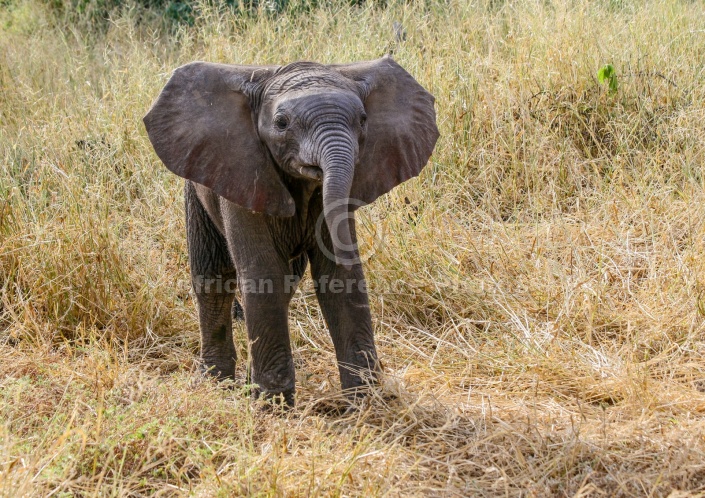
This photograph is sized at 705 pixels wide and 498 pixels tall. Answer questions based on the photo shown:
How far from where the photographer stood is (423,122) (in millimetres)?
3949

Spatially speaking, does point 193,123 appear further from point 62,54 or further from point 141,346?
point 62,54

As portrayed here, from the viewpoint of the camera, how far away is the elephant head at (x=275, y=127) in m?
3.53

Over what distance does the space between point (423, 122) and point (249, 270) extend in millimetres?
929

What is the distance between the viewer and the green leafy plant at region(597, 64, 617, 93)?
19.8 ft

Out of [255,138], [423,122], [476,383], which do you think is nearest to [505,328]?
[476,383]

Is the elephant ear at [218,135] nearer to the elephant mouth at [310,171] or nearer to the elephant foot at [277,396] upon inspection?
the elephant mouth at [310,171]

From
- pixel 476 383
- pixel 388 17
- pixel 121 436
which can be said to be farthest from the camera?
pixel 388 17

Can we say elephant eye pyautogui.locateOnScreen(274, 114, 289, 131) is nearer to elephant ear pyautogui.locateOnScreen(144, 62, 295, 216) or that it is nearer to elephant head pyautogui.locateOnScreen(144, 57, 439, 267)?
elephant head pyautogui.locateOnScreen(144, 57, 439, 267)

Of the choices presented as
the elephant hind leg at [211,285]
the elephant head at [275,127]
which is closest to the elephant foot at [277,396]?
the elephant hind leg at [211,285]

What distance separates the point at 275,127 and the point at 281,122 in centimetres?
5

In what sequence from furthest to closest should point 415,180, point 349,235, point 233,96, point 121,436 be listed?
point 415,180, point 233,96, point 349,235, point 121,436

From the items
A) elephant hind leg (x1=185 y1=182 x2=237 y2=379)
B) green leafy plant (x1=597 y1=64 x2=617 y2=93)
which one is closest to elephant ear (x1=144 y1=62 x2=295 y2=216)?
elephant hind leg (x1=185 y1=182 x2=237 y2=379)

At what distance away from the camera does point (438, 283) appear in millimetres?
5023

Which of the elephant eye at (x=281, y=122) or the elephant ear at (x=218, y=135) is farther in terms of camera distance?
the elephant ear at (x=218, y=135)
